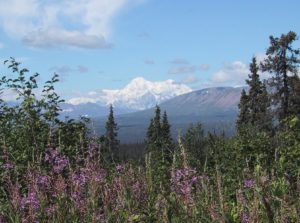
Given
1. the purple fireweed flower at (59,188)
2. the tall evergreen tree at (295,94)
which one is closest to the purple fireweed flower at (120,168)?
the purple fireweed flower at (59,188)

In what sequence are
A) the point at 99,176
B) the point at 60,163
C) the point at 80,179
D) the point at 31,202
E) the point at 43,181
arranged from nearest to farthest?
the point at 31,202
the point at 99,176
the point at 43,181
the point at 80,179
the point at 60,163

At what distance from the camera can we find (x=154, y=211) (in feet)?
15.1

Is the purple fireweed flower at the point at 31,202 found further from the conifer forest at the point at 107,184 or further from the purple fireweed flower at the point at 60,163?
the purple fireweed flower at the point at 60,163

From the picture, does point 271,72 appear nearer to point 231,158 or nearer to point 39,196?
point 231,158

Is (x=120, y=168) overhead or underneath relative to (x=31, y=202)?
overhead

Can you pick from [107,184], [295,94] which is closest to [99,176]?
[107,184]

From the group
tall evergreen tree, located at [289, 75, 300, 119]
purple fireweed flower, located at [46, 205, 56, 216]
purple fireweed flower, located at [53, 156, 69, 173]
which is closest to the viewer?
purple fireweed flower, located at [46, 205, 56, 216]

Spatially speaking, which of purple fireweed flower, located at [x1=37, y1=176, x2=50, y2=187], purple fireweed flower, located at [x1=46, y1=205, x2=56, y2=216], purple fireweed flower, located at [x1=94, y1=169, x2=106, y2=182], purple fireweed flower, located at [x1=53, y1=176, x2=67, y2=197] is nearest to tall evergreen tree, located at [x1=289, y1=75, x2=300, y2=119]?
purple fireweed flower, located at [x1=94, y1=169, x2=106, y2=182]

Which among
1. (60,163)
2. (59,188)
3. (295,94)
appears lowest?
(59,188)

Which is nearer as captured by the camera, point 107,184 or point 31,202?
point 31,202

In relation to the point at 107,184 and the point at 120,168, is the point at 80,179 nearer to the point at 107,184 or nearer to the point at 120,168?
the point at 107,184

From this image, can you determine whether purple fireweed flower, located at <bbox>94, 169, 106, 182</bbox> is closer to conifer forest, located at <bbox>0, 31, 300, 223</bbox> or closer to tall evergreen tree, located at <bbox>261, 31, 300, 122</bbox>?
conifer forest, located at <bbox>0, 31, 300, 223</bbox>

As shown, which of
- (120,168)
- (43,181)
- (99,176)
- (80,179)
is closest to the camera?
(99,176)

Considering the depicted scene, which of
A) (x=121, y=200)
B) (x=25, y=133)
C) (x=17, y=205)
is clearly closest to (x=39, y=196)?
(x=17, y=205)
